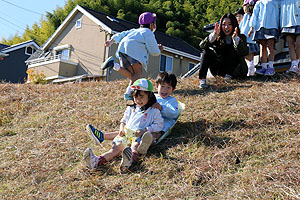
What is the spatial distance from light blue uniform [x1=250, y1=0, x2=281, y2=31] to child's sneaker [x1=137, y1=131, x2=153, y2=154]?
3808 millimetres

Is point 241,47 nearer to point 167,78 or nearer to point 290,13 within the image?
point 290,13

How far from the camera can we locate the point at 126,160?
384cm

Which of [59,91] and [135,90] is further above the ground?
[135,90]

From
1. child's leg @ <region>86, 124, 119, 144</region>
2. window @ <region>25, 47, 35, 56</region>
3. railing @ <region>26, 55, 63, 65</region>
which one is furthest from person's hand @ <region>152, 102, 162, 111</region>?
window @ <region>25, 47, 35, 56</region>

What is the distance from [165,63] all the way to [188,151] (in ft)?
56.0

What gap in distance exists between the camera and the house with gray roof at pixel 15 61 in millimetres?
28031

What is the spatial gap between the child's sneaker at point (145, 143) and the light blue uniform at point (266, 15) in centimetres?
381

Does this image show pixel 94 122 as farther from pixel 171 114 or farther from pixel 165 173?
pixel 165 173

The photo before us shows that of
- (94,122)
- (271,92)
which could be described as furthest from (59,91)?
(271,92)

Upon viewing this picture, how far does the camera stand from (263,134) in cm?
398

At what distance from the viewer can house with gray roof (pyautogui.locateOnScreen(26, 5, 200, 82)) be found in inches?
767

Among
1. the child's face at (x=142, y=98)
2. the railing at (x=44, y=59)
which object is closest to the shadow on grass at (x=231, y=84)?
the child's face at (x=142, y=98)

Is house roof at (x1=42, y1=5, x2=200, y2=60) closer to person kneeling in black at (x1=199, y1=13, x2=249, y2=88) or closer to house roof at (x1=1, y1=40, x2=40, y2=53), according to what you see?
house roof at (x1=1, y1=40, x2=40, y2=53)

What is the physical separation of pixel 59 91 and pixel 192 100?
12.0 feet
